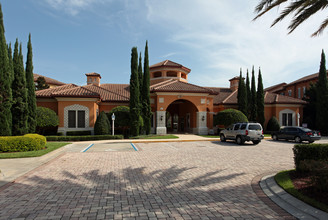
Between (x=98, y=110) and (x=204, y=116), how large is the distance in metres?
14.0

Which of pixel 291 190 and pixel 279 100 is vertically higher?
pixel 279 100

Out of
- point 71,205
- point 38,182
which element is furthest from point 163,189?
point 38,182

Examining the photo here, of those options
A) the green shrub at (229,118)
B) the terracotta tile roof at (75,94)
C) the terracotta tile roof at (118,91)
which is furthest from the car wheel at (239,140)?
the terracotta tile roof at (75,94)

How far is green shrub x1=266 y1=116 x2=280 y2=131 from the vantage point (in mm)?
28388

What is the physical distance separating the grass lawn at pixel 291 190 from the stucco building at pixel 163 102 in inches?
771

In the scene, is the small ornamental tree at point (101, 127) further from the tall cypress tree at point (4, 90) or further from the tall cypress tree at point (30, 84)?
the tall cypress tree at point (4, 90)

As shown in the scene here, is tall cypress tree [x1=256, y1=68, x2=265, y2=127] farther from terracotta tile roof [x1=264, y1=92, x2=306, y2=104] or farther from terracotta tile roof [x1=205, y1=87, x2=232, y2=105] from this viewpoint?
terracotta tile roof [x1=205, y1=87, x2=232, y2=105]

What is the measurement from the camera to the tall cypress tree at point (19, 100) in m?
15.7

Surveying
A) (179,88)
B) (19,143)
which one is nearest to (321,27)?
(19,143)

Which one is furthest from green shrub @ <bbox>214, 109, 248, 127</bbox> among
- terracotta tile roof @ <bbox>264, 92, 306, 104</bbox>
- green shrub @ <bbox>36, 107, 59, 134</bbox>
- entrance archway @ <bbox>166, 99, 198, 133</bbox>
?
green shrub @ <bbox>36, 107, 59, 134</bbox>

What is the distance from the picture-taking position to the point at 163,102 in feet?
85.0

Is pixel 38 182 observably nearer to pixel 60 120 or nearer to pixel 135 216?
pixel 135 216

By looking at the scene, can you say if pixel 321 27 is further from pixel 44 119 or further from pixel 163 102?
pixel 44 119

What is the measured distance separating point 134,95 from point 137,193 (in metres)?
18.5
